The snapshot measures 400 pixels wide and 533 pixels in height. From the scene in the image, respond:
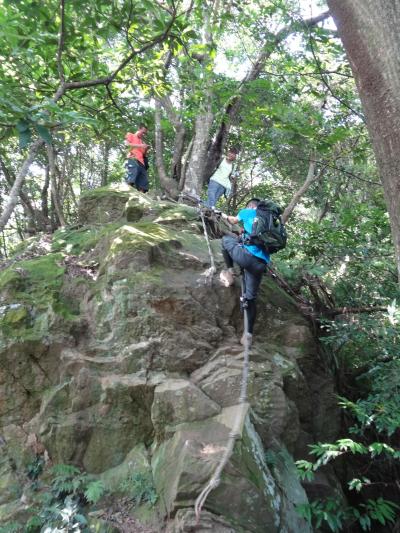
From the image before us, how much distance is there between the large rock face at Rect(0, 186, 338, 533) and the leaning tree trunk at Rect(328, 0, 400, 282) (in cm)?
311

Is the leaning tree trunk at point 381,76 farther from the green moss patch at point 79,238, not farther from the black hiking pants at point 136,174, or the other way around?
the black hiking pants at point 136,174

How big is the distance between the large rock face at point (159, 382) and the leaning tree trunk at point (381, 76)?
311 centimetres

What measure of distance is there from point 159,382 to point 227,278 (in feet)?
6.44

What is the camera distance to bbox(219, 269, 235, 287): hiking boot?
6.34m

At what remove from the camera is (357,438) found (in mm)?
6906

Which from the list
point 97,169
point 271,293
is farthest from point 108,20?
point 97,169

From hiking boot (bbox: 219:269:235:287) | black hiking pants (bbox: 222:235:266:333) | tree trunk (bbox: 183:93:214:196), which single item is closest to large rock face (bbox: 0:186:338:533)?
hiking boot (bbox: 219:269:235:287)

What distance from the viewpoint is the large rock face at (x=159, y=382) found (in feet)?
14.4

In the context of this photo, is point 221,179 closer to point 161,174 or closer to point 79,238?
point 161,174

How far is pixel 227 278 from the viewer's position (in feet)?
20.8

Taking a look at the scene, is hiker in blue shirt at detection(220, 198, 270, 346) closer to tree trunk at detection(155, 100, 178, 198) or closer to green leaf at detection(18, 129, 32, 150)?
green leaf at detection(18, 129, 32, 150)

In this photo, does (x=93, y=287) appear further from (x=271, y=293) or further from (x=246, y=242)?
(x=271, y=293)

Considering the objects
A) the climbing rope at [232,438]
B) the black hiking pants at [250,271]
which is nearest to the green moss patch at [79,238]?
the black hiking pants at [250,271]

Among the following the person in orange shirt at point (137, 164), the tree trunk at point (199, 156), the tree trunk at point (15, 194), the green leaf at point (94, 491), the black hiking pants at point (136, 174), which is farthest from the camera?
the tree trunk at point (199, 156)
